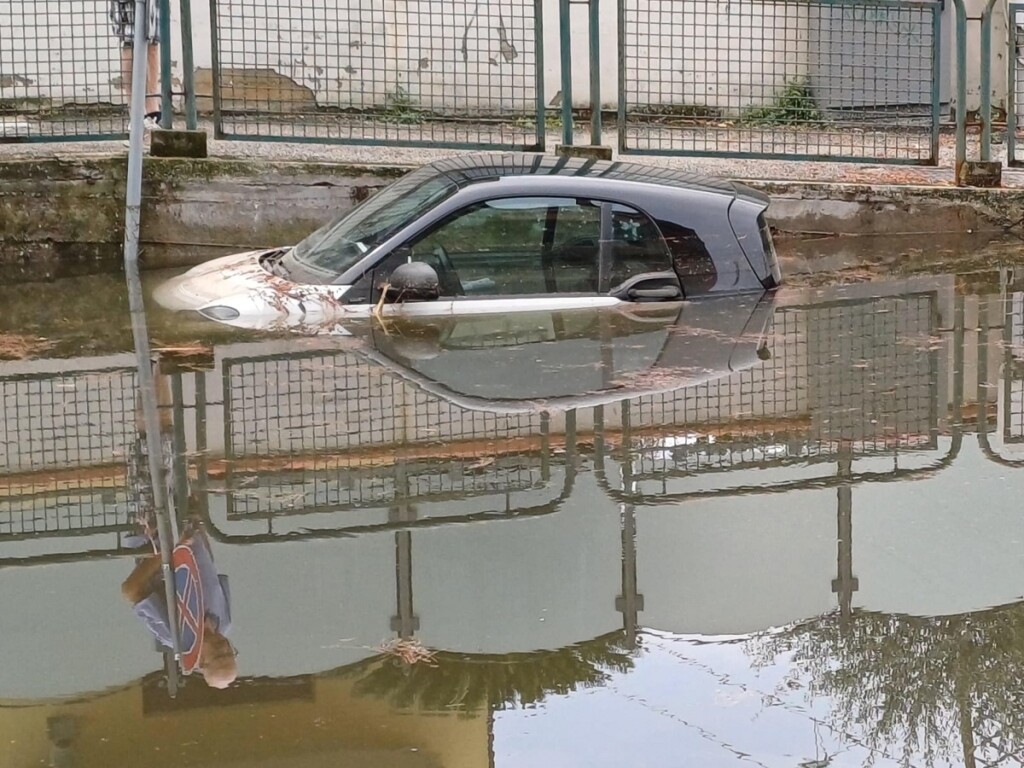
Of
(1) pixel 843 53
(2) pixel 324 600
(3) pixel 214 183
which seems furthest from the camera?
(1) pixel 843 53

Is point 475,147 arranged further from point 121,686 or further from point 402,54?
point 121,686

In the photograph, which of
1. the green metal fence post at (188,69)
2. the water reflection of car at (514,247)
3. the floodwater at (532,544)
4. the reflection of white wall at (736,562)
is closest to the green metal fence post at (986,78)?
the water reflection of car at (514,247)

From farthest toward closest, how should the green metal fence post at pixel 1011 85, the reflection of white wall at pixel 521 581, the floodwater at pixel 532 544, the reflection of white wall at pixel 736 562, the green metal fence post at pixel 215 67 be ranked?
the green metal fence post at pixel 1011 85 → the green metal fence post at pixel 215 67 → the reflection of white wall at pixel 736 562 → the reflection of white wall at pixel 521 581 → the floodwater at pixel 532 544

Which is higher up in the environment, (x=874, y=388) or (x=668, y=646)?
(x=874, y=388)

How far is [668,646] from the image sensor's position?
171 inches

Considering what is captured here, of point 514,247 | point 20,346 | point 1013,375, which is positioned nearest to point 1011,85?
point 1013,375

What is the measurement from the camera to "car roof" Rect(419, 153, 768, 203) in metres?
8.46

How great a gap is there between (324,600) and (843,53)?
9009mm

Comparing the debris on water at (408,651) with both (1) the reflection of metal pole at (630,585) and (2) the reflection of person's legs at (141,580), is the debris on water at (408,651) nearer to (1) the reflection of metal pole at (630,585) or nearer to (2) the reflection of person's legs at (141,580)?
(1) the reflection of metal pole at (630,585)

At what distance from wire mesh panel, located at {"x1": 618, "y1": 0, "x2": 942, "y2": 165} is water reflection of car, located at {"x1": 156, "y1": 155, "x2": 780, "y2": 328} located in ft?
11.6

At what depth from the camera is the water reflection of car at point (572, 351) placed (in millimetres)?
6938

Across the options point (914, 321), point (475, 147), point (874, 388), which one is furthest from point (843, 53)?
point (874, 388)

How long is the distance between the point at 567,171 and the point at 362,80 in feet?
14.2

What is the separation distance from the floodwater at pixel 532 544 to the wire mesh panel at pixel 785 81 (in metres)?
4.37
